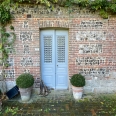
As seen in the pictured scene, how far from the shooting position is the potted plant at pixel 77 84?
534 cm

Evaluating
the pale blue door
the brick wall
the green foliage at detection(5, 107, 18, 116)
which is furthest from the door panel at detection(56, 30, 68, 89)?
the green foliage at detection(5, 107, 18, 116)

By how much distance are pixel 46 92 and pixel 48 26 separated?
229 centimetres

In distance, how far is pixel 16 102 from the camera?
5.35 meters

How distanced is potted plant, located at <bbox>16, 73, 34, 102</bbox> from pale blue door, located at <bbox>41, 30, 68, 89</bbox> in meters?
0.88

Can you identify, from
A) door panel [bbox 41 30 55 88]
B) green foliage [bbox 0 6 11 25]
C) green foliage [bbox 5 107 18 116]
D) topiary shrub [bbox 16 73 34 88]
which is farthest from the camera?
door panel [bbox 41 30 55 88]

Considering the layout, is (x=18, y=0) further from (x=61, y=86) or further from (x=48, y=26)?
(x=61, y=86)

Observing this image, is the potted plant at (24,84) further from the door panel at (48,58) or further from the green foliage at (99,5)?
the green foliage at (99,5)

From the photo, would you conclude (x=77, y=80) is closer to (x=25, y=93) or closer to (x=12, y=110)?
(x=25, y=93)

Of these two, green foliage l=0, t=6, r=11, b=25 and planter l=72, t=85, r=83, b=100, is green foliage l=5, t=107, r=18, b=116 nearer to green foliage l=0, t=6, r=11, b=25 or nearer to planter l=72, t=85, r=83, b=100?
planter l=72, t=85, r=83, b=100

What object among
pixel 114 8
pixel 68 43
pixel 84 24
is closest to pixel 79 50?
pixel 68 43

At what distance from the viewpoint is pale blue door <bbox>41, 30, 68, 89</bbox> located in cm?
597

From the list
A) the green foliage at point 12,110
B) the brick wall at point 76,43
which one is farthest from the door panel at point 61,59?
the green foliage at point 12,110

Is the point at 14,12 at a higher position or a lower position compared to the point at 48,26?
higher

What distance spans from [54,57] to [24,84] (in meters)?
1.51
